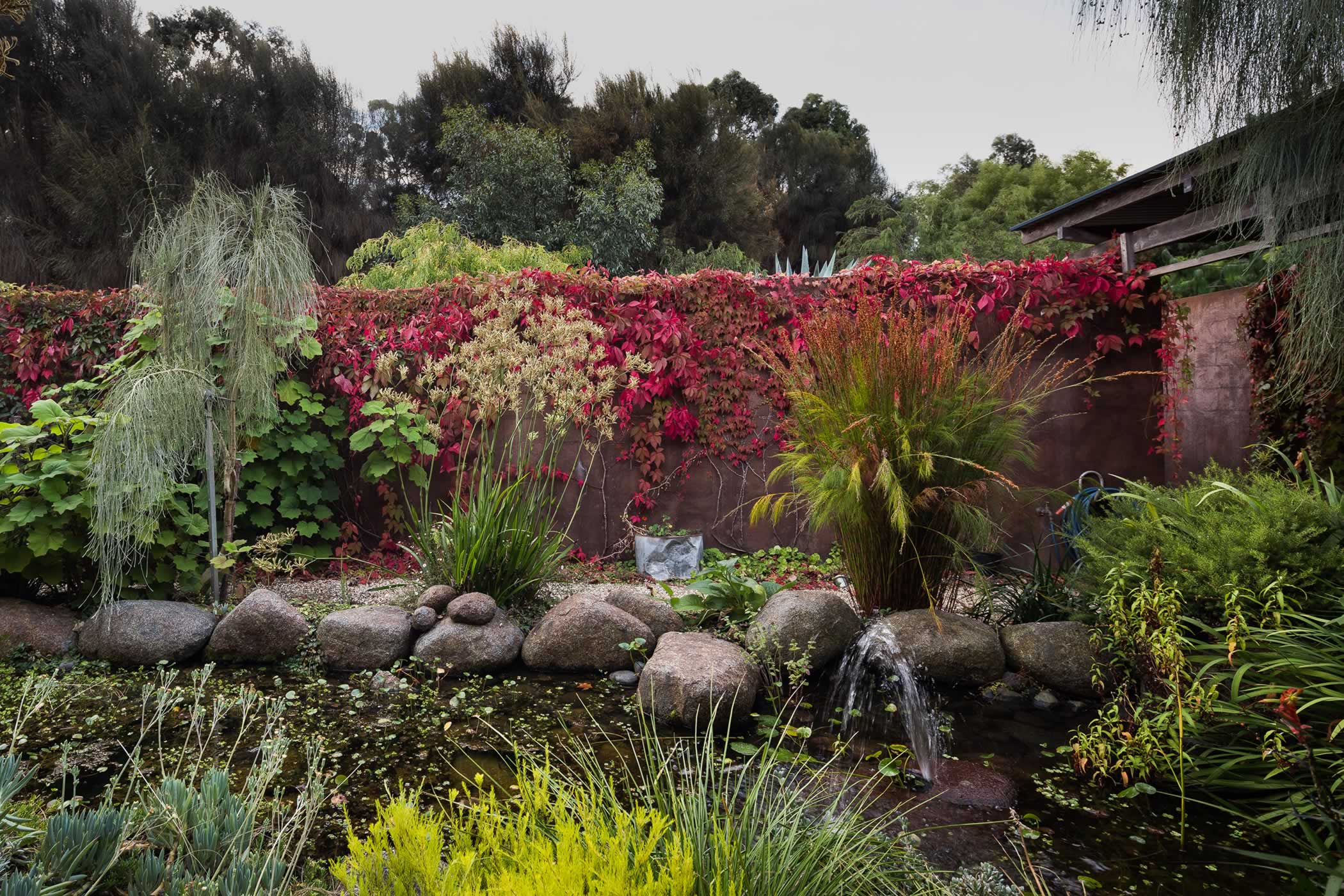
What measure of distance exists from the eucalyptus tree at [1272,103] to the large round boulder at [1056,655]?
148 cm

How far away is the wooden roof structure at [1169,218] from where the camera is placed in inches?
140

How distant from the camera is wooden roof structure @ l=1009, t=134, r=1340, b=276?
11.7 feet

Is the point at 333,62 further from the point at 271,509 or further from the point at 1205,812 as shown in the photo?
the point at 1205,812

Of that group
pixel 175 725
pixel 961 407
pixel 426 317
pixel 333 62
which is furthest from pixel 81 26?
pixel 961 407

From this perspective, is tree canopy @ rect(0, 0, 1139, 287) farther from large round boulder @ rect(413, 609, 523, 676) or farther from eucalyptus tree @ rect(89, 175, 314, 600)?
large round boulder @ rect(413, 609, 523, 676)

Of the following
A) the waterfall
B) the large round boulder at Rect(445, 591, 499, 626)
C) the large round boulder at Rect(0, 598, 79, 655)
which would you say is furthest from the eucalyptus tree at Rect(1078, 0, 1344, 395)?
the large round boulder at Rect(0, 598, 79, 655)

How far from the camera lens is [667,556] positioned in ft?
19.7

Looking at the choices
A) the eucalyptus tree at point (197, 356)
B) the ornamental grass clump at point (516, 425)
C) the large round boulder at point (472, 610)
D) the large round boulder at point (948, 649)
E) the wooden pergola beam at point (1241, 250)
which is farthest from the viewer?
the ornamental grass clump at point (516, 425)

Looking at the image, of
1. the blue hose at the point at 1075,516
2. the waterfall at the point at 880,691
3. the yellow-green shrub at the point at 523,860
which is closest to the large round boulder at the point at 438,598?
the waterfall at the point at 880,691

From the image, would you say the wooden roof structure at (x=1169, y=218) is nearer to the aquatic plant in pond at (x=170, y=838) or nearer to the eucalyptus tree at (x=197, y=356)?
the aquatic plant in pond at (x=170, y=838)

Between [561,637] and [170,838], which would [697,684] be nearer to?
[561,637]

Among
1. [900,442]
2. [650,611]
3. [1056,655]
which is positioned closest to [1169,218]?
[900,442]

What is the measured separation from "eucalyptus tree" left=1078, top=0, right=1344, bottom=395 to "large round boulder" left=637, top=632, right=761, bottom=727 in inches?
103

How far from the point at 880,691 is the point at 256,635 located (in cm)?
295
